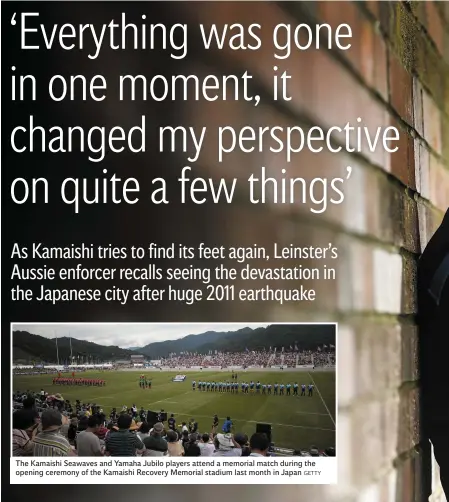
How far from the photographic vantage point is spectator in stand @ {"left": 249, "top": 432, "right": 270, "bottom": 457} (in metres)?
1.94

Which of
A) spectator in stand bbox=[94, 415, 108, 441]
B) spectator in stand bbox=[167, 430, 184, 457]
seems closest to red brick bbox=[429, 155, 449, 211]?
spectator in stand bbox=[167, 430, 184, 457]

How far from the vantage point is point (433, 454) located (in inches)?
80.9

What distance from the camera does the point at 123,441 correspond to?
1.95 m

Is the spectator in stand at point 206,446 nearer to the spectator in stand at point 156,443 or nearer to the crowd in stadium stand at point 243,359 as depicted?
the spectator in stand at point 156,443

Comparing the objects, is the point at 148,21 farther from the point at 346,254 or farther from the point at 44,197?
the point at 346,254

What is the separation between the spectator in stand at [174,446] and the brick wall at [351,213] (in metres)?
0.27

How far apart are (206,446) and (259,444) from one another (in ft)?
0.50

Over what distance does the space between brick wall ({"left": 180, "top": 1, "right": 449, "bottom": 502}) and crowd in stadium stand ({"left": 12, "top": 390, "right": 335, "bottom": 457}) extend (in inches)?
6.6

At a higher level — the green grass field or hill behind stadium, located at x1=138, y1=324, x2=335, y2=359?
hill behind stadium, located at x1=138, y1=324, x2=335, y2=359

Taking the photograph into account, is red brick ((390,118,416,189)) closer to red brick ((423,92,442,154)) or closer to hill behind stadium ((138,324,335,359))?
red brick ((423,92,442,154))

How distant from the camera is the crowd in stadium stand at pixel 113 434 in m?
1.94

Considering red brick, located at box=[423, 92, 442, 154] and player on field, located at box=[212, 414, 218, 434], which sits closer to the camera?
player on field, located at box=[212, 414, 218, 434]

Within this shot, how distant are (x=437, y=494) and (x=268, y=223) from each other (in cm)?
97

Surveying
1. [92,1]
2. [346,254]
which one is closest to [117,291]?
[346,254]
